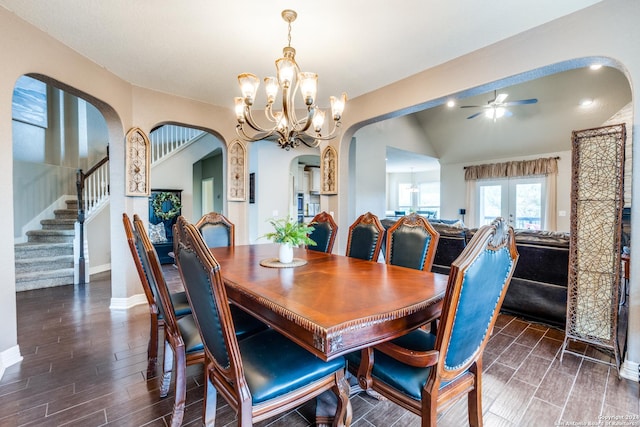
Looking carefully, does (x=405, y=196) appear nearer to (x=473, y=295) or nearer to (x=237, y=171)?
(x=237, y=171)

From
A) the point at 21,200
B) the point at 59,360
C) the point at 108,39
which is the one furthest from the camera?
the point at 21,200

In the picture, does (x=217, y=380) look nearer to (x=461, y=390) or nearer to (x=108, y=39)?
(x=461, y=390)

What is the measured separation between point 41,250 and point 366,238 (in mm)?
5104

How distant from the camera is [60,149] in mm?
5688

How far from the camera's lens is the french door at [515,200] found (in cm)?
734

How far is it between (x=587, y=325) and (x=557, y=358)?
15.1 inches

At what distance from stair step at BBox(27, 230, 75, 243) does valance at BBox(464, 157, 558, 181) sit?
920 centimetres

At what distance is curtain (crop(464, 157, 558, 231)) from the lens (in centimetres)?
699

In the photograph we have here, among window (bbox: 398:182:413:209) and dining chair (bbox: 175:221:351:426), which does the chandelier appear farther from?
window (bbox: 398:182:413:209)

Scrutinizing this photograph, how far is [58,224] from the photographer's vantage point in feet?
17.1

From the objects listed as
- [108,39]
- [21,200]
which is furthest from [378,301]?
[21,200]

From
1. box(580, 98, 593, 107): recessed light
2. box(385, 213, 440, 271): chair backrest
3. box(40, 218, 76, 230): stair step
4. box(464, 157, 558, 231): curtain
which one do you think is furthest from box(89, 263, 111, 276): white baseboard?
box(580, 98, 593, 107): recessed light

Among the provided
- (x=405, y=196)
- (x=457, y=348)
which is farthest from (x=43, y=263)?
(x=405, y=196)

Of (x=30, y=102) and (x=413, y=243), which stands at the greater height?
(x=30, y=102)
